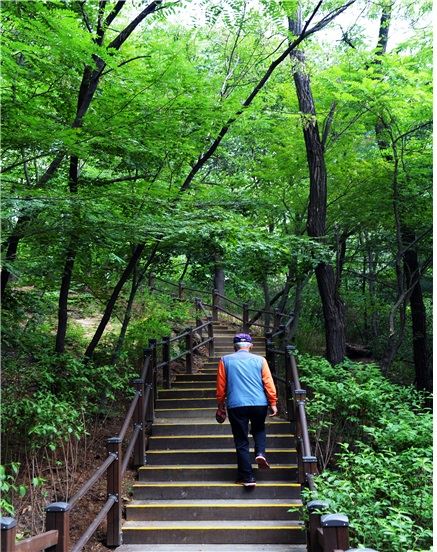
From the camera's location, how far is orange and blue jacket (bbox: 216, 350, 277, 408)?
5270mm

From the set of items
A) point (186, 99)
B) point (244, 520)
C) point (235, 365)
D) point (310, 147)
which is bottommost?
point (244, 520)

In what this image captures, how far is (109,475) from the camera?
4.71 meters

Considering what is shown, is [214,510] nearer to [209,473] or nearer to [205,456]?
[209,473]

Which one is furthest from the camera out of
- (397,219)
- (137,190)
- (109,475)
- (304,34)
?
(397,219)

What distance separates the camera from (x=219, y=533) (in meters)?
4.79

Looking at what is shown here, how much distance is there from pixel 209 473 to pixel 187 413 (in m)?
1.69

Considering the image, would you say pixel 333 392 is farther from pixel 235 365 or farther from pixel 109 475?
pixel 109 475

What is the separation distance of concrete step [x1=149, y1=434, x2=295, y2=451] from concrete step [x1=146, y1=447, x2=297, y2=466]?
12cm

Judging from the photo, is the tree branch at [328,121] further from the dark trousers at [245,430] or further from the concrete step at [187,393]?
the dark trousers at [245,430]

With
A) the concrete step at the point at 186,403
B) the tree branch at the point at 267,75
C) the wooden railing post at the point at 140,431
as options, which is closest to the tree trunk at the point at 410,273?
the tree branch at the point at 267,75

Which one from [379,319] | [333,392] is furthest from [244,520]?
[379,319]

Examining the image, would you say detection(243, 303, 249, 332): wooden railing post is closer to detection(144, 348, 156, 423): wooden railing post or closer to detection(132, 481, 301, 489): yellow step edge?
detection(144, 348, 156, 423): wooden railing post

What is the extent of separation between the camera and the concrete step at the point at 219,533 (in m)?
4.72

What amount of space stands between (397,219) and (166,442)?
589cm
